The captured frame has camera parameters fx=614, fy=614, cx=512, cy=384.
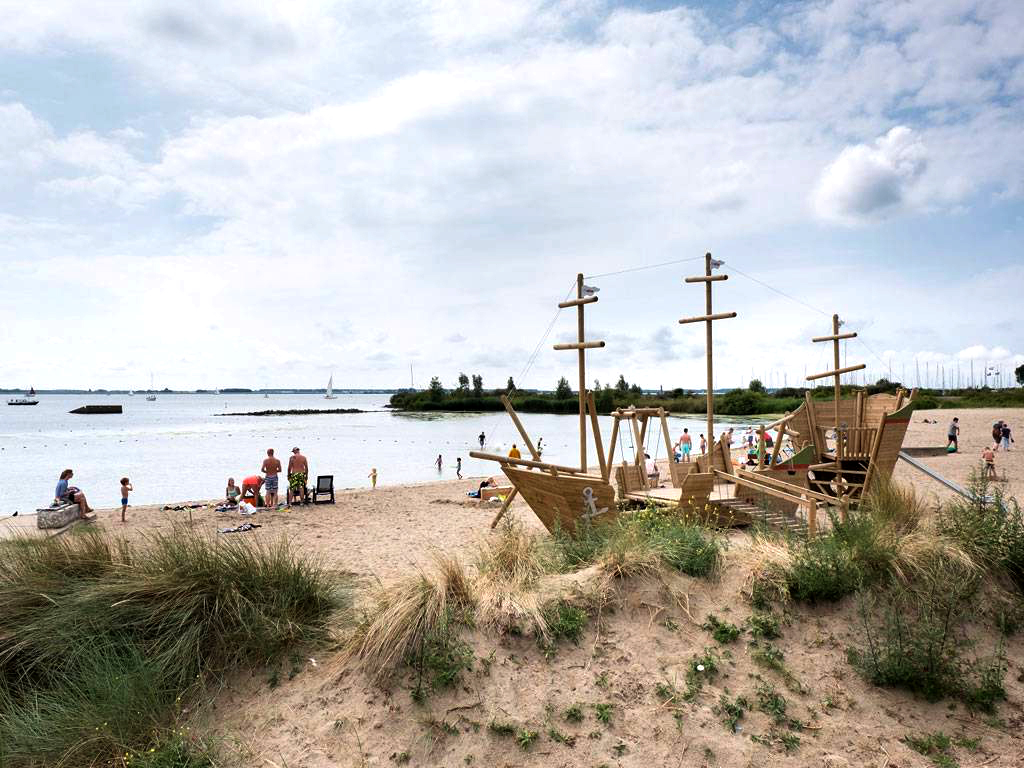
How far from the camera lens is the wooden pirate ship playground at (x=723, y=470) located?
29.5ft

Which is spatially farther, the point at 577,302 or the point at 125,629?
the point at 577,302

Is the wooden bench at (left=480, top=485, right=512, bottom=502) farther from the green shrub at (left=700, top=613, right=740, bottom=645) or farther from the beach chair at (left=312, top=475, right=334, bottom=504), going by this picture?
the green shrub at (left=700, top=613, right=740, bottom=645)

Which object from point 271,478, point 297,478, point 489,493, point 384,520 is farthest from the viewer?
point 489,493

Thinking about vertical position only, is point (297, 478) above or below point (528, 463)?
below

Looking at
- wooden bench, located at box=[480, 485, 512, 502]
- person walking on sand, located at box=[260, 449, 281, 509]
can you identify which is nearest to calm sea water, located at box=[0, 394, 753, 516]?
wooden bench, located at box=[480, 485, 512, 502]

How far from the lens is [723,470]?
11.5 m

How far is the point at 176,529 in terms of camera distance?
5.90 m

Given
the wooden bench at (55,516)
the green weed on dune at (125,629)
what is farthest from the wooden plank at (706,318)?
the wooden bench at (55,516)

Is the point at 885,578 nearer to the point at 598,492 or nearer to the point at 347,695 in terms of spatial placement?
the point at 598,492

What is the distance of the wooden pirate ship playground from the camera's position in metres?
8.99

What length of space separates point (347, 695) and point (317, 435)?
59.5m

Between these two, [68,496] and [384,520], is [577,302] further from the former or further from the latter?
[68,496]

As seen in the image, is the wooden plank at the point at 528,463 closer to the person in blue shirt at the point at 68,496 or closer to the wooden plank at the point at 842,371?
the wooden plank at the point at 842,371

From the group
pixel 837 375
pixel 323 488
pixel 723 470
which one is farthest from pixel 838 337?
pixel 323 488
